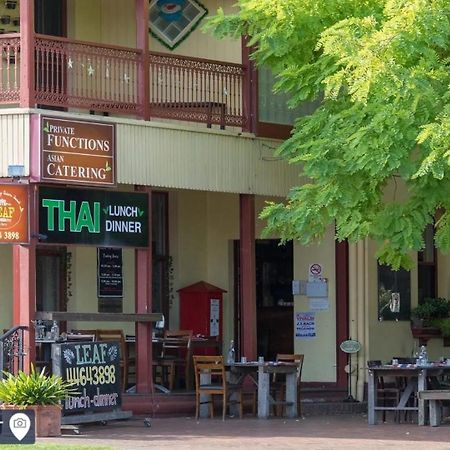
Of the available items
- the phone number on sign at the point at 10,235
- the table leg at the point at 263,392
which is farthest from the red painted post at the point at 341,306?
the phone number on sign at the point at 10,235

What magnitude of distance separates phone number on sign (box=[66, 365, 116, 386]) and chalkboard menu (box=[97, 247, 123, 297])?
459 centimetres

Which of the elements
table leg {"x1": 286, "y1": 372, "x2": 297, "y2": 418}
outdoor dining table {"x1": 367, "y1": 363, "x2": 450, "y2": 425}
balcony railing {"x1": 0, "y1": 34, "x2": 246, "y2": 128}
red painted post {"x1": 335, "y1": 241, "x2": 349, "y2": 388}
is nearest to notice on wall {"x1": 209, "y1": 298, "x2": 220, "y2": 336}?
red painted post {"x1": 335, "y1": 241, "x2": 349, "y2": 388}

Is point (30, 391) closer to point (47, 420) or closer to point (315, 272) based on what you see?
point (47, 420)

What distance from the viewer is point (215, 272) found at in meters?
25.3

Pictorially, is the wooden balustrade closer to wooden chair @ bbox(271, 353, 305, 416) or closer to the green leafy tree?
the green leafy tree

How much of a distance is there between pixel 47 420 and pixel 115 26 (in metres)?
8.59

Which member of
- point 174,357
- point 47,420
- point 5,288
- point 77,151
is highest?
point 77,151

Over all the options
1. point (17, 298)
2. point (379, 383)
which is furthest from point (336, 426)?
point (17, 298)

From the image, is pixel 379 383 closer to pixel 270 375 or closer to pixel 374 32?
pixel 270 375

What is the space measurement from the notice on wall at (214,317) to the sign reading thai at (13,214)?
634 centimetres

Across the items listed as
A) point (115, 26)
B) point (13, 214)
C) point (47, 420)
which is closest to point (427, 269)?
point (115, 26)

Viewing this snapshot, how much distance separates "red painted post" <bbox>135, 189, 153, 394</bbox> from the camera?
20641 mm

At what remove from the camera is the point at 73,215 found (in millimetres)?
19703

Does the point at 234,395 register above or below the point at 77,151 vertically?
below
